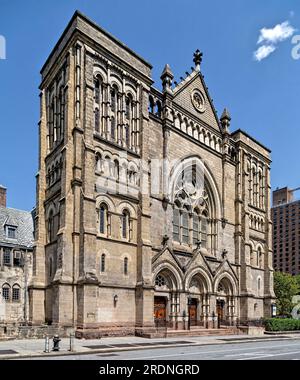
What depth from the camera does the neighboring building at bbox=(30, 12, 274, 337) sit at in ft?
105

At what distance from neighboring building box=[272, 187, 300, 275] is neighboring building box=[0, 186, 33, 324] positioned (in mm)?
113301

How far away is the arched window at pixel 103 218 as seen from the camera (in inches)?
1326

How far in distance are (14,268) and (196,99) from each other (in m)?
25.4

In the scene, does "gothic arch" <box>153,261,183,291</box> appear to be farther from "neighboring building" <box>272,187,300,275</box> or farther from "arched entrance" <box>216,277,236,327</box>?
"neighboring building" <box>272,187,300,275</box>

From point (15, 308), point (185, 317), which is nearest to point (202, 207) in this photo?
point (185, 317)

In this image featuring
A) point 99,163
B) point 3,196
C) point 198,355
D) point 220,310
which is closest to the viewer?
point 198,355

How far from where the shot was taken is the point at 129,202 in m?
36.0

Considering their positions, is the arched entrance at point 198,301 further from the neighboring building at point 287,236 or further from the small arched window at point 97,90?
the neighboring building at point 287,236

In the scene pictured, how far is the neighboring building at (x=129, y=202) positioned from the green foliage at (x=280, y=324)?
2271mm

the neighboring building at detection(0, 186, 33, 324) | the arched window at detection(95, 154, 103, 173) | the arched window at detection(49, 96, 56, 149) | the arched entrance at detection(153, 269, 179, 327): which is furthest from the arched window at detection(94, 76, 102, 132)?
the neighboring building at detection(0, 186, 33, 324)

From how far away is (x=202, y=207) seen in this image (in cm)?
4528

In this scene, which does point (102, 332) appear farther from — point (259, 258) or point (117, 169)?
point (259, 258)

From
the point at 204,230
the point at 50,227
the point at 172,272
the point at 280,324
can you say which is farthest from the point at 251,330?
the point at 50,227
